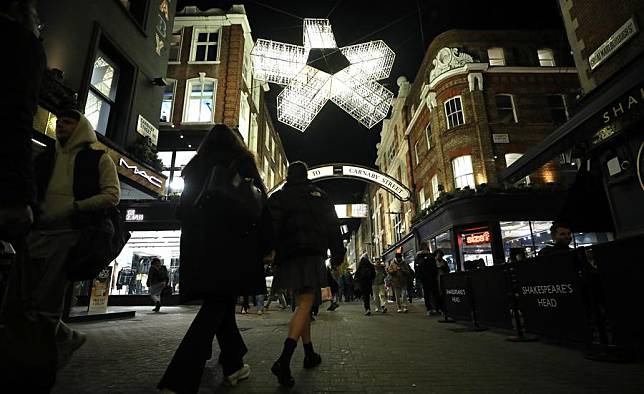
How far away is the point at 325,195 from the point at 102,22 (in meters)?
9.68

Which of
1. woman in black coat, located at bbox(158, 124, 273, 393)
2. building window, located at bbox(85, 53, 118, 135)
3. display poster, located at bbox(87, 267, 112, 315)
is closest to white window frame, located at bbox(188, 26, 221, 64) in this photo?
building window, located at bbox(85, 53, 118, 135)

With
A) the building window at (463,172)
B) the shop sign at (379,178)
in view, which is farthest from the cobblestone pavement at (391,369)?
the building window at (463,172)

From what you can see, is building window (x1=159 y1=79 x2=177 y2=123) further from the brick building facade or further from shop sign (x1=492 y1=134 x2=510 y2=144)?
shop sign (x1=492 y1=134 x2=510 y2=144)

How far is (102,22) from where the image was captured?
30.3ft

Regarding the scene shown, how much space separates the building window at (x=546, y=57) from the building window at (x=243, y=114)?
18.6 m

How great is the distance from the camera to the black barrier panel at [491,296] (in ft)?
18.1

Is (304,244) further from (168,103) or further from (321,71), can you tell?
(168,103)

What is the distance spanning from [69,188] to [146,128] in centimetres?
941

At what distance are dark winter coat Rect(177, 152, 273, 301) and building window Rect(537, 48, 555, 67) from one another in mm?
24183

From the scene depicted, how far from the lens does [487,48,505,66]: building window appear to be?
66.1ft

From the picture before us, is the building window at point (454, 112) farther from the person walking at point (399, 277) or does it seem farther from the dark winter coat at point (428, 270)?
the dark winter coat at point (428, 270)

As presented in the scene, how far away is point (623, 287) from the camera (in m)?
3.44

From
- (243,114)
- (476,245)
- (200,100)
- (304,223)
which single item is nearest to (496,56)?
(476,245)

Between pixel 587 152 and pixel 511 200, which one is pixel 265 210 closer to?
pixel 587 152
